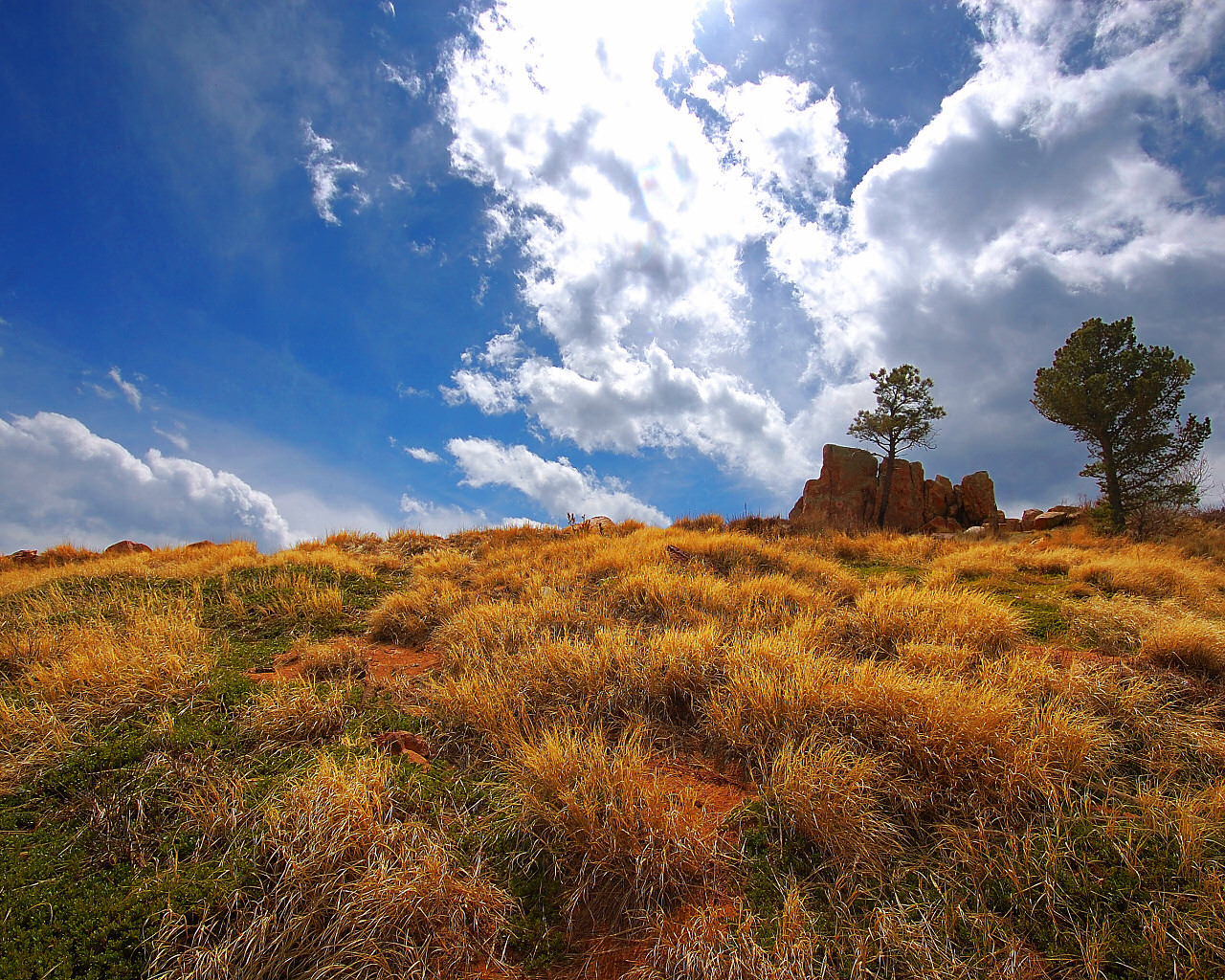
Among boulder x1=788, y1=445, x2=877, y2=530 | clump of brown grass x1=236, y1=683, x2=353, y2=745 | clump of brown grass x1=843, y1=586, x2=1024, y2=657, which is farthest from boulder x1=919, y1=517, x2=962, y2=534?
clump of brown grass x1=236, y1=683, x2=353, y2=745

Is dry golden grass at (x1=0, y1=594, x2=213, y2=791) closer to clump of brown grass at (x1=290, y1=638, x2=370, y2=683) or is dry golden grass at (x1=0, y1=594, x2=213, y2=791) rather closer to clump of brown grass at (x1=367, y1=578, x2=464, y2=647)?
clump of brown grass at (x1=290, y1=638, x2=370, y2=683)

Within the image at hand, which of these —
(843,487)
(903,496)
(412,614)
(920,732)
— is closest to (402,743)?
(412,614)

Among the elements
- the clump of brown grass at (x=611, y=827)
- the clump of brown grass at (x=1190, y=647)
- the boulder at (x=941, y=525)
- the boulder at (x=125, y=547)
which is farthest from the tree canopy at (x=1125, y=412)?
the boulder at (x=125, y=547)

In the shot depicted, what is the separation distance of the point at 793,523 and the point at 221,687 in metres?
19.0

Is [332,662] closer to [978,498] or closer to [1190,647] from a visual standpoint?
[1190,647]

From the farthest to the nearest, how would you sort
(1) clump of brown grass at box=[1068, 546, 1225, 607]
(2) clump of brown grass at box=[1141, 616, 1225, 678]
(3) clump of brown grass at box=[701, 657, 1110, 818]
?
(1) clump of brown grass at box=[1068, 546, 1225, 607] < (2) clump of brown grass at box=[1141, 616, 1225, 678] < (3) clump of brown grass at box=[701, 657, 1110, 818]

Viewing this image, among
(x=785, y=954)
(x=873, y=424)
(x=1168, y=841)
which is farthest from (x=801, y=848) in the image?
(x=873, y=424)

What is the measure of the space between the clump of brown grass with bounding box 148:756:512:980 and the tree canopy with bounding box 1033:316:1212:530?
2769 cm

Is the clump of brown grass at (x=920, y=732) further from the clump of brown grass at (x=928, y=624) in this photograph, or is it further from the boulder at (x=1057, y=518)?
the boulder at (x=1057, y=518)

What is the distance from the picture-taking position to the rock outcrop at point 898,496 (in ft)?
94.8

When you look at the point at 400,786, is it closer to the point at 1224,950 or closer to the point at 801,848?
the point at 801,848

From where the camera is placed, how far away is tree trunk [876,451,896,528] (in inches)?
1144

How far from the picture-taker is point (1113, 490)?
73.1 feet

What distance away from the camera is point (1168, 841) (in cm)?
325
